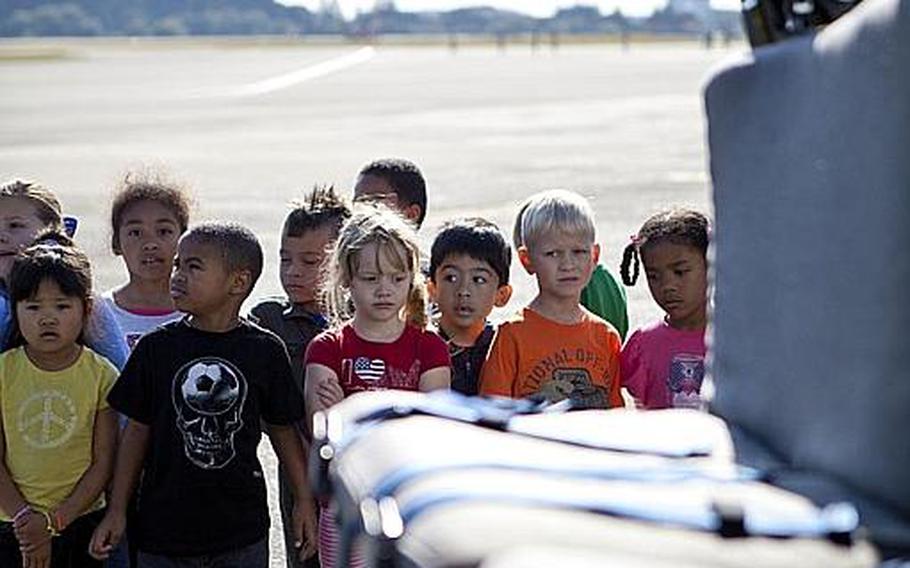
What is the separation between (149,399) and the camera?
4.28 meters

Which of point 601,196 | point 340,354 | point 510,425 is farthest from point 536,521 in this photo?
point 601,196

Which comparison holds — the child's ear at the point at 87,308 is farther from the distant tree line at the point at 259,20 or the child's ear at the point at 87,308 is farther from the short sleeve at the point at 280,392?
the distant tree line at the point at 259,20

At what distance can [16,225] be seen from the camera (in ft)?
16.2

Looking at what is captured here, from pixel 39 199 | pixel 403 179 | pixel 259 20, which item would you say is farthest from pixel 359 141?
pixel 259 20

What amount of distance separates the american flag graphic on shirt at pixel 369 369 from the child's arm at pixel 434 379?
10 centimetres

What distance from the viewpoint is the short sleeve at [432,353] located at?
4.27 m

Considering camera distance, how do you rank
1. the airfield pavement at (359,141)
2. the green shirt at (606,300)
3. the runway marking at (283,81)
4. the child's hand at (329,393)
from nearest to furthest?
1. the child's hand at (329,393)
2. the green shirt at (606,300)
3. the airfield pavement at (359,141)
4. the runway marking at (283,81)

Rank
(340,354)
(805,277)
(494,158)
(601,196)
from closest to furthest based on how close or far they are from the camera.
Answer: (805,277), (340,354), (601,196), (494,158)

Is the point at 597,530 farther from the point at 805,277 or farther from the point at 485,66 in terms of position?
the point at 485,66

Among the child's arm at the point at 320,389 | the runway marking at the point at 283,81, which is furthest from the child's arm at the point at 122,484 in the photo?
the runway marking at the point at 283,81

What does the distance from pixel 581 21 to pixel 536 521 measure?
171 meters

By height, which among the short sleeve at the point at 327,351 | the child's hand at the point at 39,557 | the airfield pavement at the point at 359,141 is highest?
the short sleeve at the point at 327,351

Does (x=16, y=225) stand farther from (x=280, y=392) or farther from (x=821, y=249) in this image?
(x=821, y=249)

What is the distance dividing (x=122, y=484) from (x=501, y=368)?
97 cm
